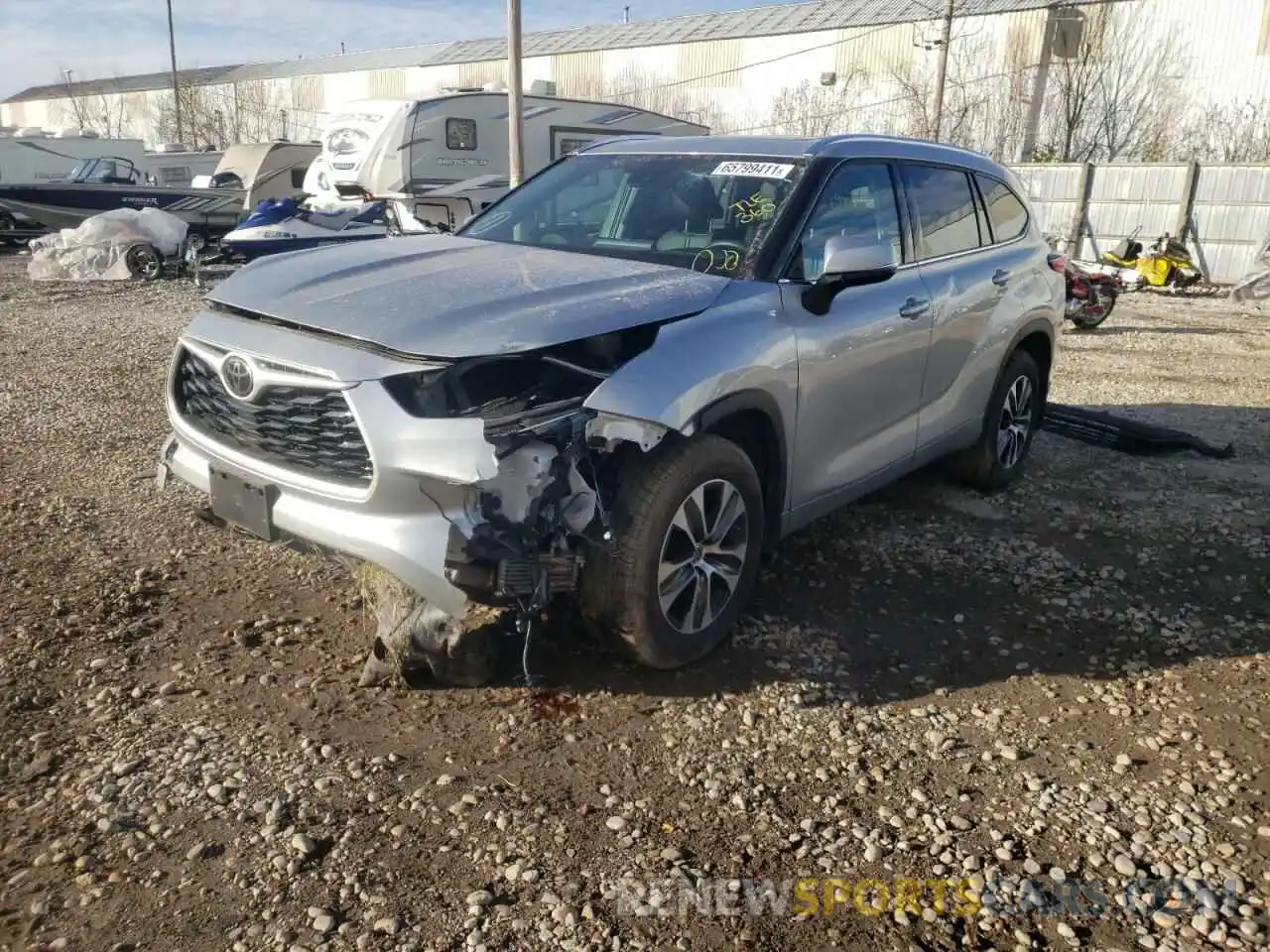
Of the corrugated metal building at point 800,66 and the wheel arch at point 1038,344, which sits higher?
the corrugated metal building at point 800,66

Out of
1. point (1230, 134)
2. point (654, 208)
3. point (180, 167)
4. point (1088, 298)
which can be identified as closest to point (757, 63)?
point (1230, 134)

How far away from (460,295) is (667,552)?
111cm

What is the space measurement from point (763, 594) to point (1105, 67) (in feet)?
99.9

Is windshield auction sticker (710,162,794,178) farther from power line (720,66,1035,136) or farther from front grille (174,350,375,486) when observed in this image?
power line (720,66,1035,136)

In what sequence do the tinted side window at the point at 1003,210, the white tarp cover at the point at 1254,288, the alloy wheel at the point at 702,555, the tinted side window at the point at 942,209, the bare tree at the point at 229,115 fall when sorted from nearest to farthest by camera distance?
the alloy wheel at the point at 702,555 → the tinted side window at the point at 942,209 → the tinted side window at the point at 1003,210 → the white tarp cover at the point at 1254,288 → the bare tree at the point at 229,115

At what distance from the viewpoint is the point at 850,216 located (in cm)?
434

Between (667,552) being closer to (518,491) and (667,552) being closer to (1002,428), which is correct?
(518,491)

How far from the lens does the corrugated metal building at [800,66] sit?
2792 centimetres

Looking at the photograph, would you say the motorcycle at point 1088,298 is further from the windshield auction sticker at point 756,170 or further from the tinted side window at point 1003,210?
the windshield auction sticker at point 756,170

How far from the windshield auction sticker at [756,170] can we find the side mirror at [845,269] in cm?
43

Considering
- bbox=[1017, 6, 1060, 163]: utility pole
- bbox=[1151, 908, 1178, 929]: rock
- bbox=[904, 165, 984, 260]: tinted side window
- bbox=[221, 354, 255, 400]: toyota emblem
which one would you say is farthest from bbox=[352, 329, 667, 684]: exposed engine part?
bbox=[1017, 6, 1060, 163]: utility pole

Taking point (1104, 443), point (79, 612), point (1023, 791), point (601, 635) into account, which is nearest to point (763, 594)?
point (601, 635)

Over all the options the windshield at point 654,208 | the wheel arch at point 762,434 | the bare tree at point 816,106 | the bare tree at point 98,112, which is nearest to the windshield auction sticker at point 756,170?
the windshield at point 654,208

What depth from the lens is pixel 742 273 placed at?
388 cm
